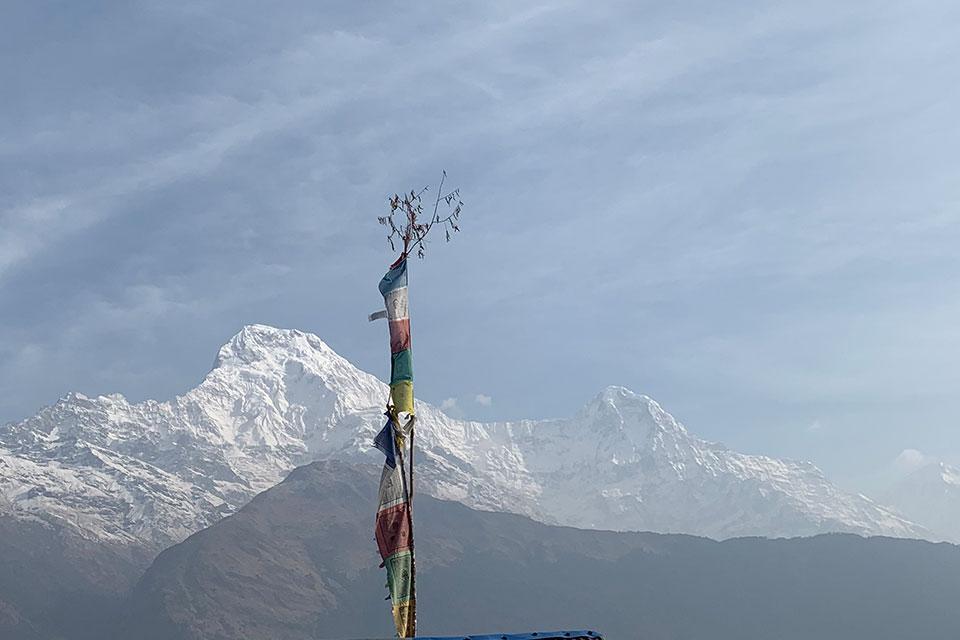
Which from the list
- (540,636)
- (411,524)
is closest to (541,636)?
(540,636)

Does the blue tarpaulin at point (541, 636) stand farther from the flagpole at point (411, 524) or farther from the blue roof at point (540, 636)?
the flagpole at point (411, 524)

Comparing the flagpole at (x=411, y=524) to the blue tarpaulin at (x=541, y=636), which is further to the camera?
the flagpole at (x=411, y=524)

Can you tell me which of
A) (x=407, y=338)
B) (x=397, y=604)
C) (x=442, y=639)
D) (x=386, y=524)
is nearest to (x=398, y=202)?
(x=407, y=338)

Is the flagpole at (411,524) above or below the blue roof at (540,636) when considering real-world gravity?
above

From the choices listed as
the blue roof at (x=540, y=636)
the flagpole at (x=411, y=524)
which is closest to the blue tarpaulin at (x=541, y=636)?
the blue roof at (x=540, y=636)

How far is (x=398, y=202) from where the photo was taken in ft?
136

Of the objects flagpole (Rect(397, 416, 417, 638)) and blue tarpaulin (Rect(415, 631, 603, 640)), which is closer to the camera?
blue tarpaulin (Rect(415, 631, 603, 640))

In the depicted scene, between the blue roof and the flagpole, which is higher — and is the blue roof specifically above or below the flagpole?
below

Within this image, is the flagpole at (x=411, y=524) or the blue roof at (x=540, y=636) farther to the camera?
the flagpole at (x=411, y=524)

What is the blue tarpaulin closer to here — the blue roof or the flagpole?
the blue roof

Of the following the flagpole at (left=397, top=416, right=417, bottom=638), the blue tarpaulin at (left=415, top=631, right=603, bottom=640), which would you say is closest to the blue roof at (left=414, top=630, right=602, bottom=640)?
the blue tarpaulin at (left=415, top=631, right=603, bottom=640)

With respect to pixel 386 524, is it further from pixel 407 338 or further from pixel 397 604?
pixel 407 338

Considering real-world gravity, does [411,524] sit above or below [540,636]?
above

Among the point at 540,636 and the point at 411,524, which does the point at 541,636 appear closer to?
the point at 540,636
